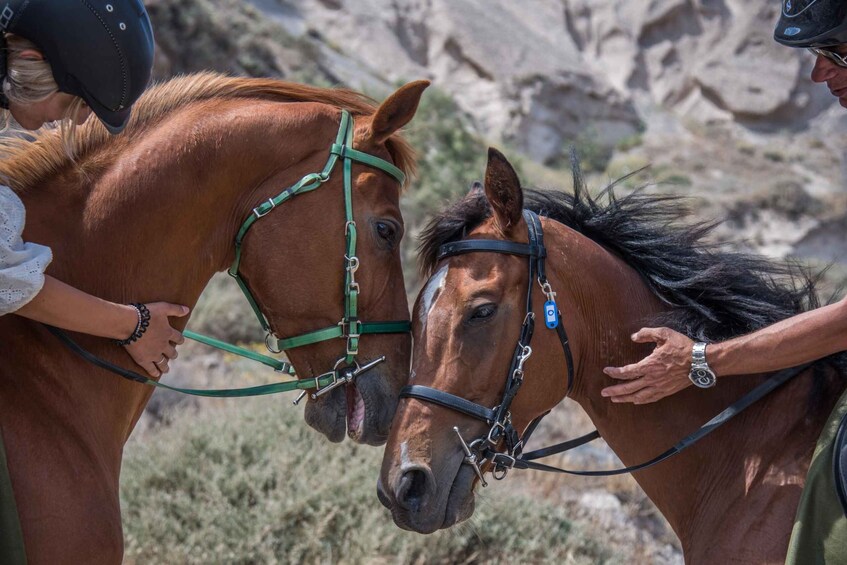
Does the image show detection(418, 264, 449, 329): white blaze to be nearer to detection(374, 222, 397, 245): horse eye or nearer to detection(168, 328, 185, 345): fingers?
detection(374, 222, 397, 245): horse eye

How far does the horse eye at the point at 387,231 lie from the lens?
3064 mm

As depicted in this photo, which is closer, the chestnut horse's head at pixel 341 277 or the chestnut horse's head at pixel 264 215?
the chestnut horse's head at pixel 264 215

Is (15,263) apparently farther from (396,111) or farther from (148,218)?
(396,111)

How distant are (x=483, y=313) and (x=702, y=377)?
78 cm

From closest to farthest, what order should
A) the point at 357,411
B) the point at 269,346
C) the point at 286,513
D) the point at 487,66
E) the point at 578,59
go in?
the point at 357,411
the point at 269,346
the point at 286,513
the point at 487,66
the point at 578,59

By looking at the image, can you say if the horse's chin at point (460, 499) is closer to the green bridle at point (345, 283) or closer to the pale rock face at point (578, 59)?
the green bridle at point (345, 283)

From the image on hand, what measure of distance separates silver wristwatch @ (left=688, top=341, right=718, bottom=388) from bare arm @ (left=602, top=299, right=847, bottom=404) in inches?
0.7

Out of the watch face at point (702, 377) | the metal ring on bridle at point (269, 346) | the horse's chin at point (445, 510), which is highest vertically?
the watch face at point (702, 377)

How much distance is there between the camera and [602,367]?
3006 mm

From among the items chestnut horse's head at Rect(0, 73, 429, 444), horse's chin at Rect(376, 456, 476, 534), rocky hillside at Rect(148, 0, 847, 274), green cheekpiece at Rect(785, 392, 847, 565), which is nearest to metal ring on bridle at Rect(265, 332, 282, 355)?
chestnut horse's head at Rect(0, 73, 429, 444)

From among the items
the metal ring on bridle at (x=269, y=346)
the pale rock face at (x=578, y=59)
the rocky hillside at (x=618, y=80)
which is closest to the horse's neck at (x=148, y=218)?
the metal ring on bridle at (x=269, y=346)

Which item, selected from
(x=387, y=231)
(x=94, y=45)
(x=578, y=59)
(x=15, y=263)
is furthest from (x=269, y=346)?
(x=578, y=59)

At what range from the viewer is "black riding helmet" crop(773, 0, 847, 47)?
2.49 m

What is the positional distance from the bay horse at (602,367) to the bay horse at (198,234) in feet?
1.03
